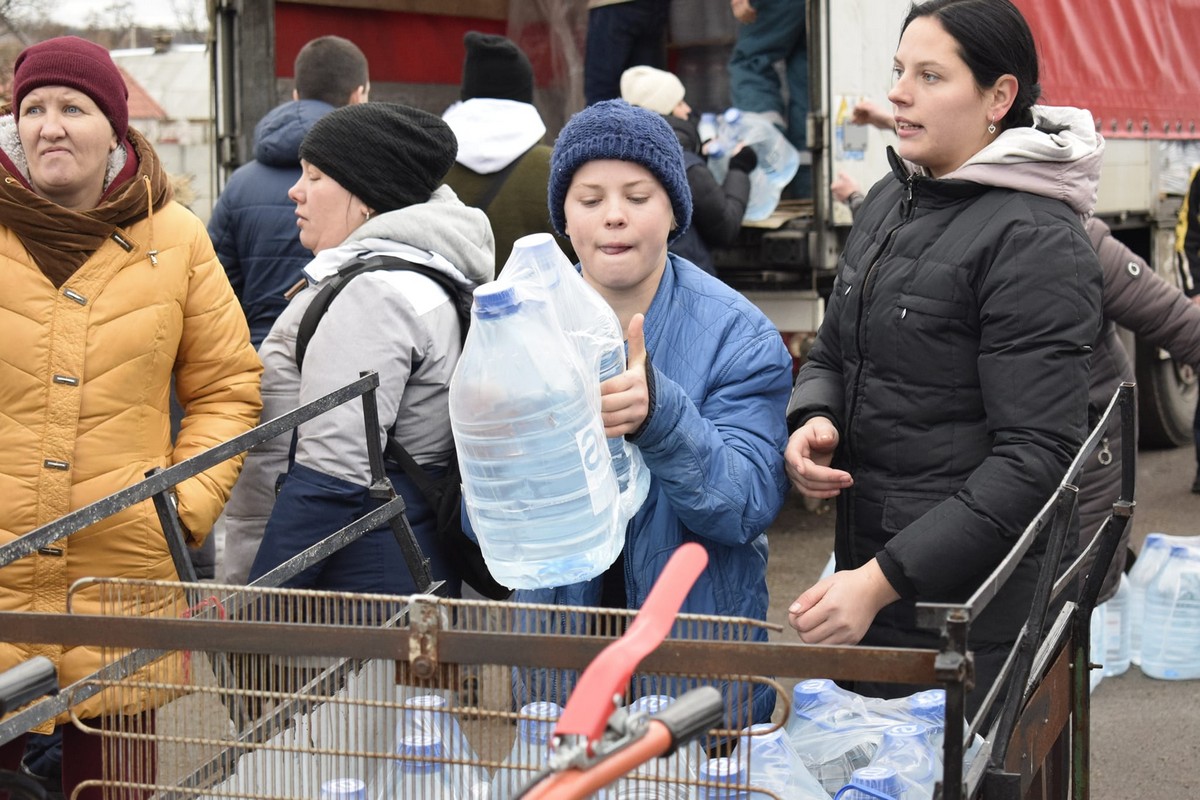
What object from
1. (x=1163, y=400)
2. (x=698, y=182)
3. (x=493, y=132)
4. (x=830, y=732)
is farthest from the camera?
(x=1163, y=400)

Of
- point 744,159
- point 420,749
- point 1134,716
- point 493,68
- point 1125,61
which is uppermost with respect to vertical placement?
point 1125,61

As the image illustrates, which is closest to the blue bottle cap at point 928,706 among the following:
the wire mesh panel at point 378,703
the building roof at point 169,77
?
the wire mesh panel at point 378,703

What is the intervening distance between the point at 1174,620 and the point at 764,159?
3053 millimetres

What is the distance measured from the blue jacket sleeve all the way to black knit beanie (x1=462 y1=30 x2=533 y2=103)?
3.09 m

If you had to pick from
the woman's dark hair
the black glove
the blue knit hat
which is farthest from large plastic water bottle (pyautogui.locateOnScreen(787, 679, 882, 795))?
the black glove

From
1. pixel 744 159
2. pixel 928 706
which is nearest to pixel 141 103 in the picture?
pixel 744 159

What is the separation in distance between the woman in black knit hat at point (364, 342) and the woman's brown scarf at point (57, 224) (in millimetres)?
464

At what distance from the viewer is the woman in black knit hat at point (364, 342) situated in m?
3.20

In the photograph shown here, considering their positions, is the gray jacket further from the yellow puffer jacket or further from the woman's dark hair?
the woman's dark hair

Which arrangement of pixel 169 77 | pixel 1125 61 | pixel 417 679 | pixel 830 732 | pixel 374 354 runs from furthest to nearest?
pixel 169 77, pixel 1125 61, pixel 374 354, pixel 830 732, pixel 417 679

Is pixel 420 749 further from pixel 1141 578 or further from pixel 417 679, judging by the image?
pixel 1141 578

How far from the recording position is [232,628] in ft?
5.84

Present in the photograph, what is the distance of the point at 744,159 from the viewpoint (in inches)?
275

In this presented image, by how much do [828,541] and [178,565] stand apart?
207 inches
